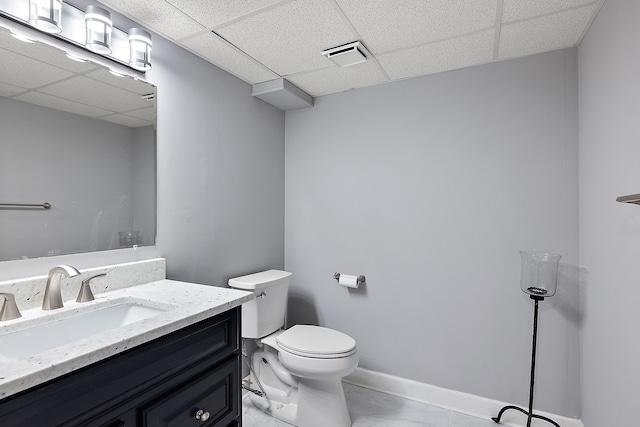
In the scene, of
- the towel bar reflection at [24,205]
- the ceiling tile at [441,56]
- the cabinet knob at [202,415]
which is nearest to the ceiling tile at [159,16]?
the towel bar reflection at [24,205]

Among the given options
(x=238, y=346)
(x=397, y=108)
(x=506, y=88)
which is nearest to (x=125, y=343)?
(x=238, y=346)

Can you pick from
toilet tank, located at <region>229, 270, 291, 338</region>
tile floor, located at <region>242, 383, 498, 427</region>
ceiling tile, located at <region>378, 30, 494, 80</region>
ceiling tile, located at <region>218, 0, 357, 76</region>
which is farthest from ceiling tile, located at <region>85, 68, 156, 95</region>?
tile floor, located at <region>242, 383, 498, 427</region>

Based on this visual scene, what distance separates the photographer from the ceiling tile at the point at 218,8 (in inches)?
56.2

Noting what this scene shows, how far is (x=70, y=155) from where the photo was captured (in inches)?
52.2

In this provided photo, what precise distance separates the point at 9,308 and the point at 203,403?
2.29 ft

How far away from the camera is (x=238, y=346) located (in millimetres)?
1304

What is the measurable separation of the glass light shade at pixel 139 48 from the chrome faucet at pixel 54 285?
0.97m

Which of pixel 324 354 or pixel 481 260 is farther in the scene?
pixel 481 260

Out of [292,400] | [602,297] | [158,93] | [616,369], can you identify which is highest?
[158,93]

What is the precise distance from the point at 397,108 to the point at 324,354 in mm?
1674

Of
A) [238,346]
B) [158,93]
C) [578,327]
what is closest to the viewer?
[238,346]

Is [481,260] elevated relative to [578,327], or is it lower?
elevated

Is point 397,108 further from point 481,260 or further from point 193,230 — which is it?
point 193,230

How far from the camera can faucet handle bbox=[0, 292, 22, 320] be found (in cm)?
103
